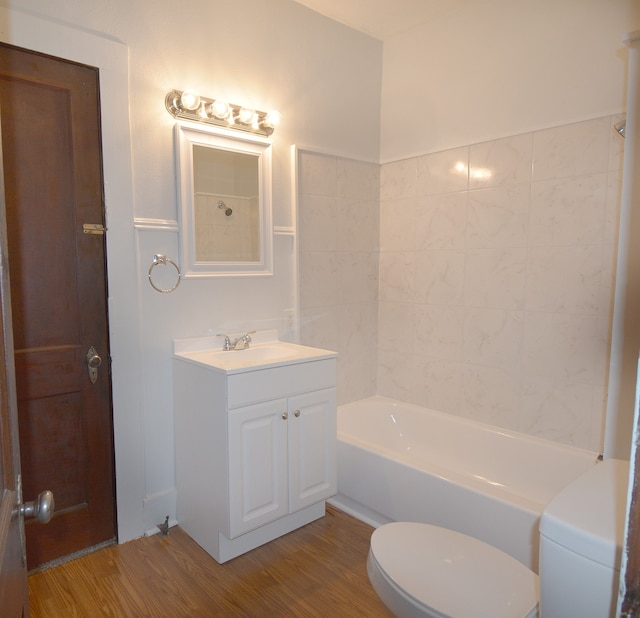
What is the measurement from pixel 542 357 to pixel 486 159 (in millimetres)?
1102

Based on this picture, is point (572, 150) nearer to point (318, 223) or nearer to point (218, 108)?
point (318, 223)

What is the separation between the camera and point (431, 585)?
1.24 meters

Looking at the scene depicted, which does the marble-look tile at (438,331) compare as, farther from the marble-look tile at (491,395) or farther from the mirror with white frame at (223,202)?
the mirror with white frame at (223,202)

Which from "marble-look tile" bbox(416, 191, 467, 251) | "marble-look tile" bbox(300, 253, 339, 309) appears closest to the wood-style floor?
"marble-look tile" bbox(300, 253, 339, 309)

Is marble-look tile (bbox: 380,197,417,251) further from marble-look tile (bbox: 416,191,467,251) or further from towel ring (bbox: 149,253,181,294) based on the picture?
towel ring (bbox: 149,253,181,294)

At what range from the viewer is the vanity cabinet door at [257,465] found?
6.31 ft

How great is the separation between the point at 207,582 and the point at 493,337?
6.04ft

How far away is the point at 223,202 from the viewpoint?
233 centimetres

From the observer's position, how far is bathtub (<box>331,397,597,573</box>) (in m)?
1.86

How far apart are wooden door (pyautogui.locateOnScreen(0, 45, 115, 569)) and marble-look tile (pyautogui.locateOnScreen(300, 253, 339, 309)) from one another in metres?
→ 1.10

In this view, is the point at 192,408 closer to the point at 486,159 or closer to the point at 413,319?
the point at 413,319

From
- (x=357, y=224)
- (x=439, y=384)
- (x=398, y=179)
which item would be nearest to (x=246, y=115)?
(x=357, y=224)

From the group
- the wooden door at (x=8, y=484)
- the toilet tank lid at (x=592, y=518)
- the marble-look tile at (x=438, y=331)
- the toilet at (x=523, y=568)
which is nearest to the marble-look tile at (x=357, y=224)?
the marble-look tile at (x=438, y=331)

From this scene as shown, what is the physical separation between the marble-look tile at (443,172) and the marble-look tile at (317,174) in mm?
542
